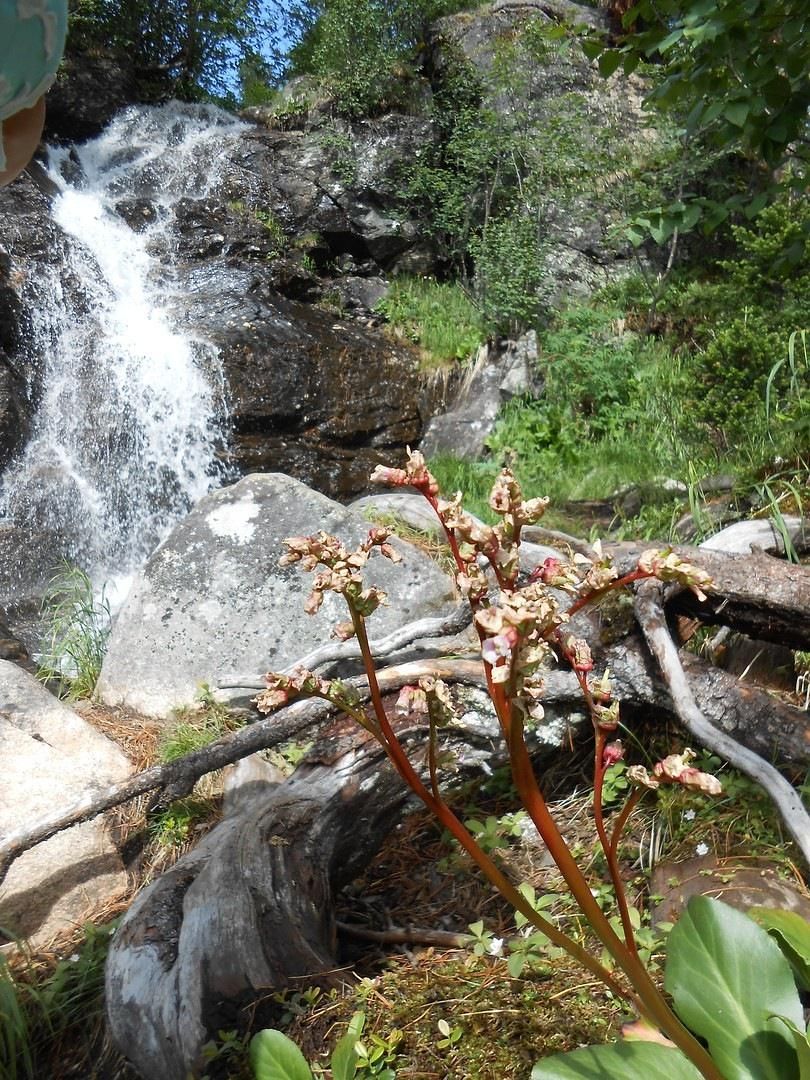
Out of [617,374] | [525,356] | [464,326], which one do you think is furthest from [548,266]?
[617,374]

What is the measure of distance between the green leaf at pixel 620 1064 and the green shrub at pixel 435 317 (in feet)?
27.0

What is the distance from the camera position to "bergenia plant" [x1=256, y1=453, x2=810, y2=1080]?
0.74m

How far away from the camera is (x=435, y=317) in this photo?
9.27 meters

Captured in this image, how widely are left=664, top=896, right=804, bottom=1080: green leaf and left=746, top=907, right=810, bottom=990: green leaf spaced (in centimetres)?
8

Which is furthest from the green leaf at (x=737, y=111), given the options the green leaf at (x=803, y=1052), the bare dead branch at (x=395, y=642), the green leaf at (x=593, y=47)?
the green leaf at (x=803, y=1052)

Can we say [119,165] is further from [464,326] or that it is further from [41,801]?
[41,801]

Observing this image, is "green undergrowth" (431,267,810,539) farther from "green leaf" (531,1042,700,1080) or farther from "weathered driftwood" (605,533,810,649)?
"green leaf" (531,1042,700,1080)

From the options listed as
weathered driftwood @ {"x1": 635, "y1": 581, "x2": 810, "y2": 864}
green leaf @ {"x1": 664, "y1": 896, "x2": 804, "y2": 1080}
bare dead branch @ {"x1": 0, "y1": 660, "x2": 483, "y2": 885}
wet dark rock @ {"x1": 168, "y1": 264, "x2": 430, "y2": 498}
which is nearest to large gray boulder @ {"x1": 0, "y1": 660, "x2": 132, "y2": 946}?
bare dead branch @ {"x1": 0, "y1": 660, "x2": 483, "y2": 885}

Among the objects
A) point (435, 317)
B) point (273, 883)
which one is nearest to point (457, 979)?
point (273, 883)

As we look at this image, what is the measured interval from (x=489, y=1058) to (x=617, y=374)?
6483 millimetres

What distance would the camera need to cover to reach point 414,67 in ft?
37.3

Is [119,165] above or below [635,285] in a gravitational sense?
above

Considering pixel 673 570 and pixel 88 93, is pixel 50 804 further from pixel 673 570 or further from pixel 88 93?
pixel 88 93

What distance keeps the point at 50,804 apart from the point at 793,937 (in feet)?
7.04
